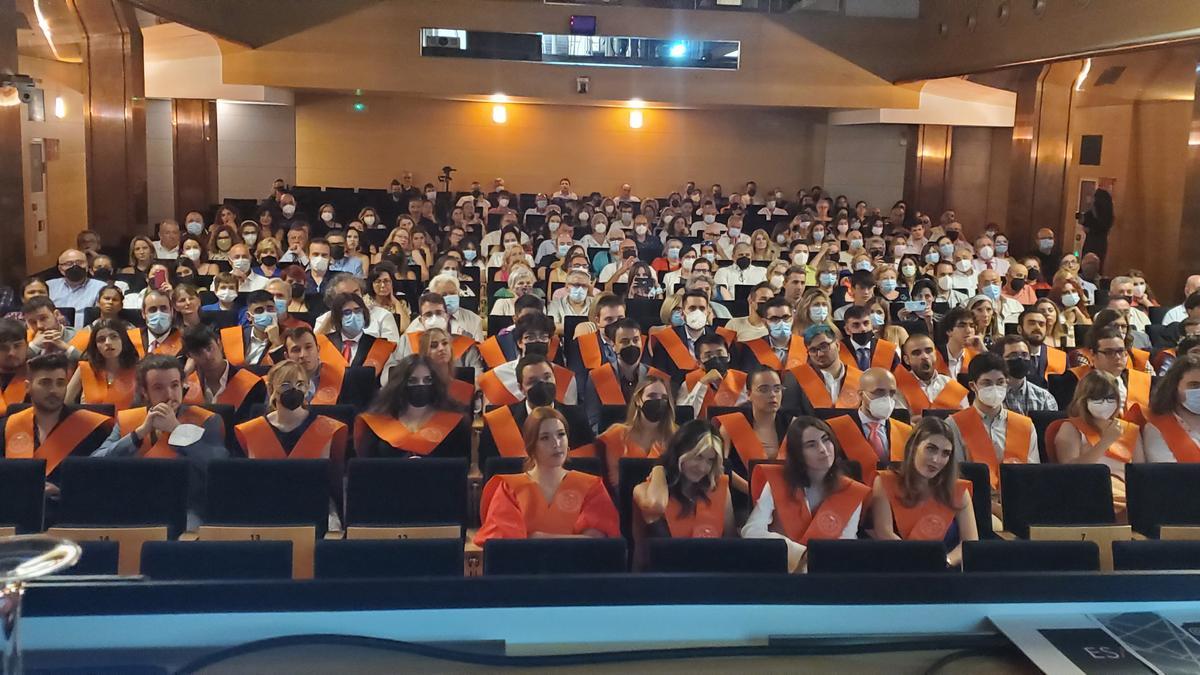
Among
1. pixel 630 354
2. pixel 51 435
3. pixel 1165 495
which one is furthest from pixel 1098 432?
pixel 51 435

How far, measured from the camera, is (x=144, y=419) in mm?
5340

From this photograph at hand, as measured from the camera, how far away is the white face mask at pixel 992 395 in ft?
18.7

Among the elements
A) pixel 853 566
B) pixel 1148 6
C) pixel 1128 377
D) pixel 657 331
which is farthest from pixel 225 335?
pixel 1148 6

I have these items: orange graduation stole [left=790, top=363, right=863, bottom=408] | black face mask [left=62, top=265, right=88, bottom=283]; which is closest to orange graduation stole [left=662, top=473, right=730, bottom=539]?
orange graduation stole [left=790, top=363, right=863, bottom=408]

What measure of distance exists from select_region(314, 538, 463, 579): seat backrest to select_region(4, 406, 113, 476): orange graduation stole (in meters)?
2.57

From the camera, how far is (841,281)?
10898 mm

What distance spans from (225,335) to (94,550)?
4686 mm

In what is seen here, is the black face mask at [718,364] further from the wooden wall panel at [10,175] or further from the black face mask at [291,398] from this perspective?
the wooden wall panel at [10,175]

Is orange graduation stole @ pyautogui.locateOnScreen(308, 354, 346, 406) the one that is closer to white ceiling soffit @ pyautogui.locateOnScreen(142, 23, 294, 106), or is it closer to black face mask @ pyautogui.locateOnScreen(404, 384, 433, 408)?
black face mask @ pyautogui.locateOnScreen(404, 384, 433, 408)

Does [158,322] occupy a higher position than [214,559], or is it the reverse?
[158,322]

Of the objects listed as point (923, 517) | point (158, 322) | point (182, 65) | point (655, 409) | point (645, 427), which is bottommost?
point (923, 517)

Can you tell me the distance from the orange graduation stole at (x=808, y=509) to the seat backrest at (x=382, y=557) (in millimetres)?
1659

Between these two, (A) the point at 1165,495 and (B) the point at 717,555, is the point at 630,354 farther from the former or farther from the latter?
(B) the point at 717,555

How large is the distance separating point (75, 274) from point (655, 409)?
6.38 m
